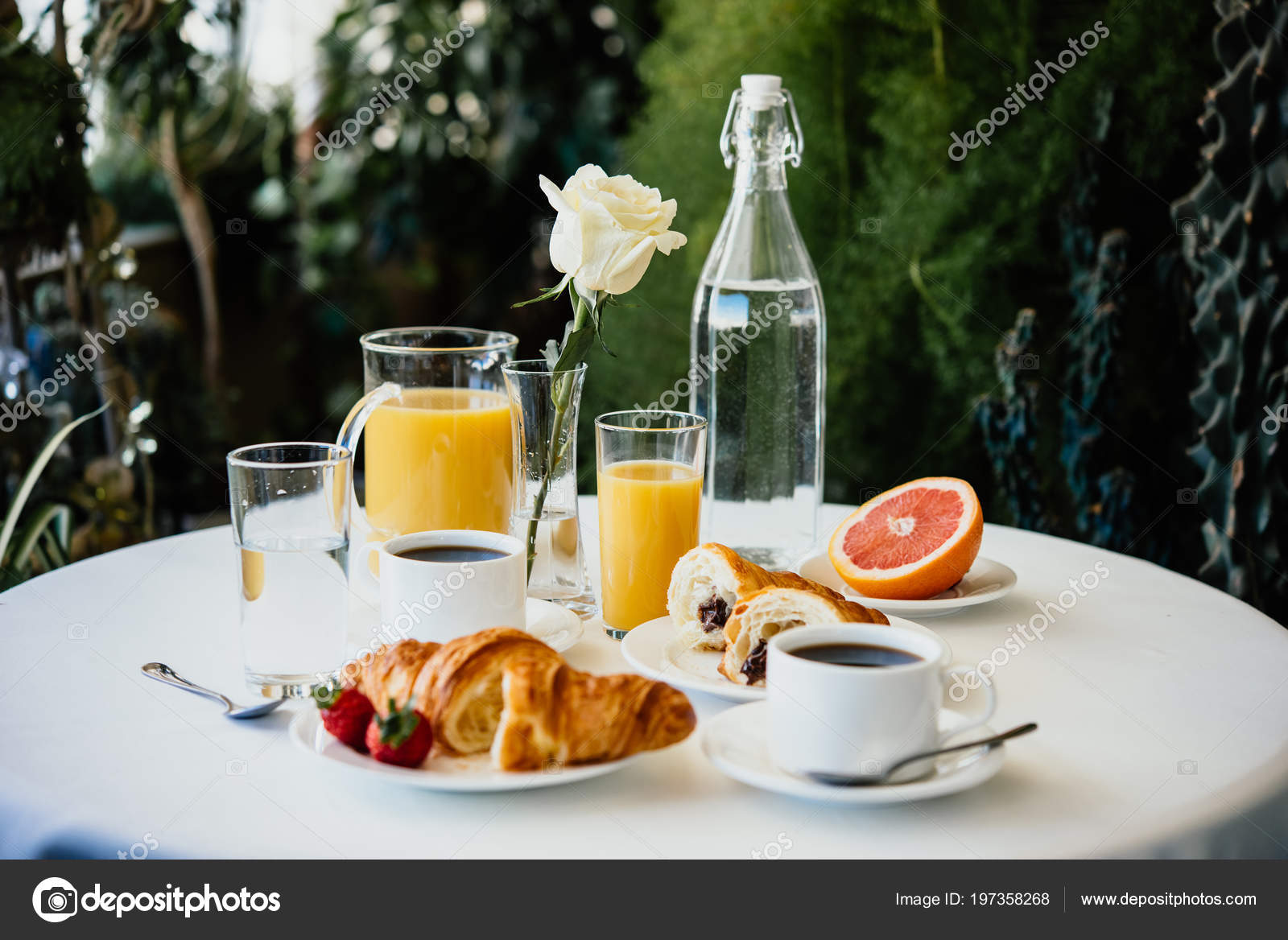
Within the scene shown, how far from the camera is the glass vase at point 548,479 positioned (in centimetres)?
115

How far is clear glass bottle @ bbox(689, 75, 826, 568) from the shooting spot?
136cm

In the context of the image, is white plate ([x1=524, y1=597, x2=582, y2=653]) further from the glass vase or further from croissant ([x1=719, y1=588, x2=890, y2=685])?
croissant ([x1=719, y1=588, x2=890, y2=685])

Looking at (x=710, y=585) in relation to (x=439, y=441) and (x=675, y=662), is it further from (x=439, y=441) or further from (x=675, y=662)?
(x=439, y=441)

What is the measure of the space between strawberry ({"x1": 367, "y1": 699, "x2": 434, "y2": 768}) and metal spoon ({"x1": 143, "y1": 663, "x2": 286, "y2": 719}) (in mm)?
167

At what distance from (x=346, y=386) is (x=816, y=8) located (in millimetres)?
2306

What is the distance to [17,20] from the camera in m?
2.04

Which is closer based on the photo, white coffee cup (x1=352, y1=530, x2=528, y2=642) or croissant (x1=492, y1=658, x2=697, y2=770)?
croissant (x1=492, y1=658, x2=697, y2=770)

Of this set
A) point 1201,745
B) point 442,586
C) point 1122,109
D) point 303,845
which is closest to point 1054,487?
point 1122,109

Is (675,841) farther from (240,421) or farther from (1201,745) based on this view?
(240,421)

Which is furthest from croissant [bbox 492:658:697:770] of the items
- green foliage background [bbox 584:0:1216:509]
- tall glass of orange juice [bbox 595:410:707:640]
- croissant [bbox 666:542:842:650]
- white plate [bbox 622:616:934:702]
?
green foliage background [bbox 584:0:1216:509]

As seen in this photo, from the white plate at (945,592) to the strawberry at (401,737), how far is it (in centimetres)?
51

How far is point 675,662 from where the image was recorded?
1034 mm
